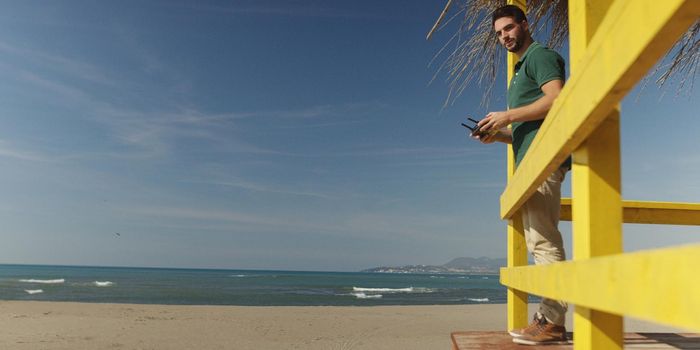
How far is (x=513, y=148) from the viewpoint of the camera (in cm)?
271

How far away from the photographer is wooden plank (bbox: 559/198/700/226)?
10.5ft

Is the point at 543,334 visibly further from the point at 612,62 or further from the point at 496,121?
the point at 612,62

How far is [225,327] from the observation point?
12453 mm

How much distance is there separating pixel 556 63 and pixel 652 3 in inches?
63.8

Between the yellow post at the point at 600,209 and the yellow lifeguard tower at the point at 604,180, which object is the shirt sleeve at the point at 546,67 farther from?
the yellow post at the point at 600,209

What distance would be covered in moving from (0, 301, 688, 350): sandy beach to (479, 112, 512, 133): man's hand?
8.40 m

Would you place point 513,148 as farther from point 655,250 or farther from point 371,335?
point 371,335

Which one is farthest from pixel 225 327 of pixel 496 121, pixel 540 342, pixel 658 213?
pixel 496 121

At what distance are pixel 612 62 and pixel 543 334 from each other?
1910mm

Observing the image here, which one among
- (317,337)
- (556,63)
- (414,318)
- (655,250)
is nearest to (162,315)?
(317,337)

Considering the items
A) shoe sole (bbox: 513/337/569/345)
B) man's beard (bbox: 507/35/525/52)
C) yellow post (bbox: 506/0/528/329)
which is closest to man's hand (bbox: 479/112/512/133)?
man's beard (bbox: 507/35/525/52)

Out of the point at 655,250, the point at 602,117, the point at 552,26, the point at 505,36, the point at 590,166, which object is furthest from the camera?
the point at 552,26

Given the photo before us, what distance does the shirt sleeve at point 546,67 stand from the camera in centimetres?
227

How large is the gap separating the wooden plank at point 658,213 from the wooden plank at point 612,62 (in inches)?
82.2
